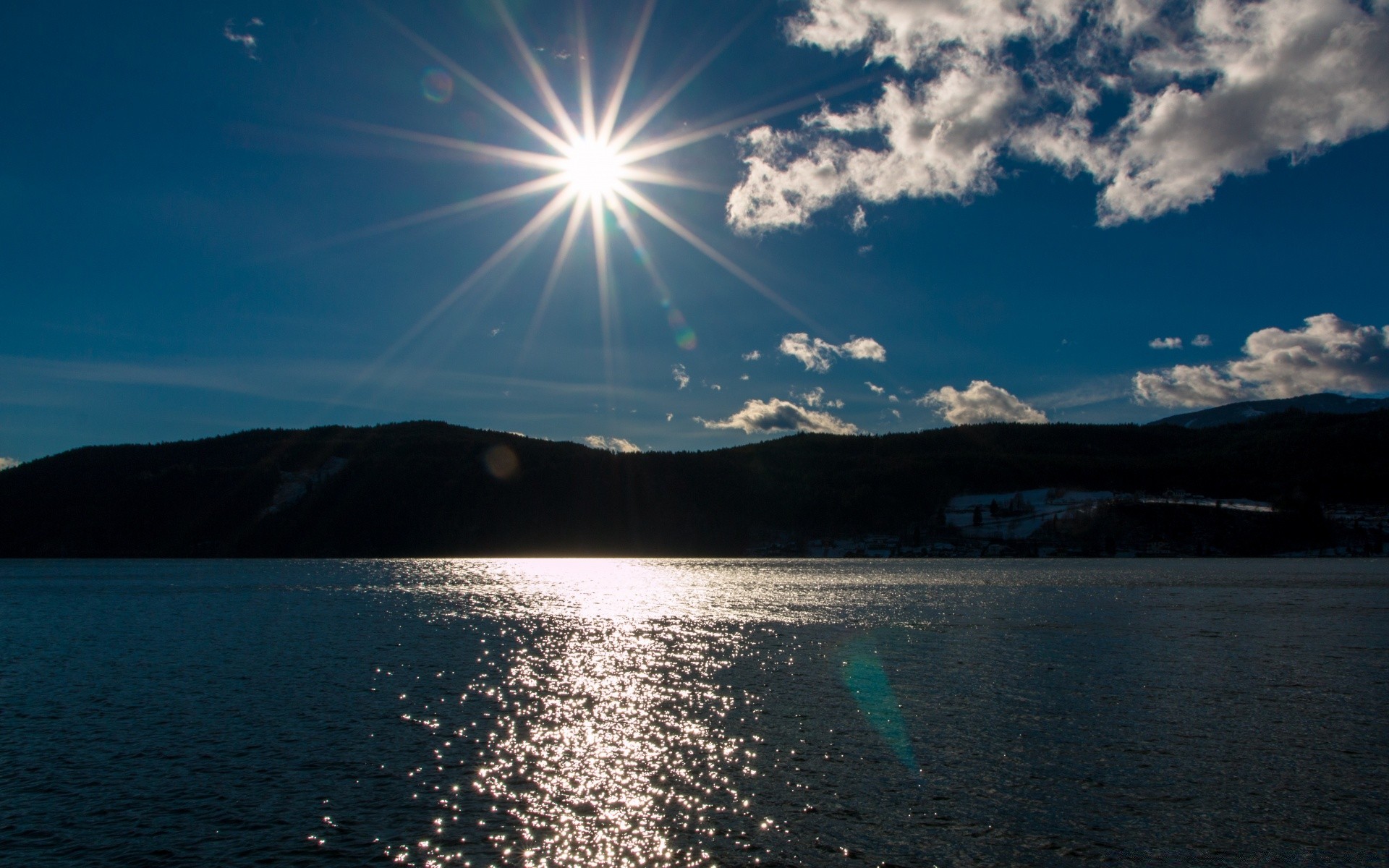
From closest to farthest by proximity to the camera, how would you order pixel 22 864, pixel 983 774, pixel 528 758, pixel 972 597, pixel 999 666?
1. pixel 22 864
2. pixel 983 774
3. pixel 528 758
4. pixel 999 666
5. pixel 972 597

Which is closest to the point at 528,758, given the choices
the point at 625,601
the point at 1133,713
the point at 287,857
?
the point at 287,857

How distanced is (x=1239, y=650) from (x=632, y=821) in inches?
1855

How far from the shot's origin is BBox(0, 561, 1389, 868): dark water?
20500 mm

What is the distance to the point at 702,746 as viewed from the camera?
29422 mm

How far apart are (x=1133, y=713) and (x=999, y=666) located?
1195cm

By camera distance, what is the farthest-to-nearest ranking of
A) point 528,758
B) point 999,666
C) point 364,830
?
point 999,666
point 528,758
point 364,830

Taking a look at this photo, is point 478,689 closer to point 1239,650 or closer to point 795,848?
point 795,848

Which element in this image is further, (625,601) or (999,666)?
(625,601)

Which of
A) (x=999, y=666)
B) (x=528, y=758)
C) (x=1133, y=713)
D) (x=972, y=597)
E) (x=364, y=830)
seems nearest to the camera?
(x=364, y=830)

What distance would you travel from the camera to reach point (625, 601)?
109m

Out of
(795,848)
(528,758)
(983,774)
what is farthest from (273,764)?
(983,774)

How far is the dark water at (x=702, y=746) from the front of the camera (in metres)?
20.5

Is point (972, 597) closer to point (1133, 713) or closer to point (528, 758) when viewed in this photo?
point (1133, 713)

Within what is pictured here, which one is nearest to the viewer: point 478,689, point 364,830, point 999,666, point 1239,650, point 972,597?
point 364,830
